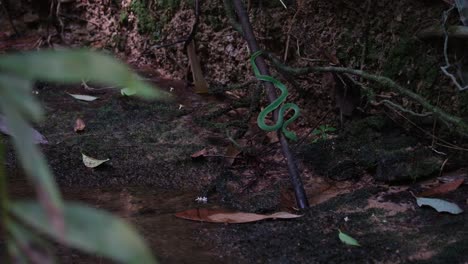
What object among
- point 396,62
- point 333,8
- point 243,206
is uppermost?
point 333,8

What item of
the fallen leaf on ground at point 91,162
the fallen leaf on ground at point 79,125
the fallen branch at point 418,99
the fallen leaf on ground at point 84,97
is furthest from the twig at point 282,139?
the fallen leaf on ground at point 84,97

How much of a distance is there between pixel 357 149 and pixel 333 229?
0.59 m

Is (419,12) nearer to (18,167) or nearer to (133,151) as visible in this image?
(133,151)

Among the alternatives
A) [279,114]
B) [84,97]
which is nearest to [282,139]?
[279,114]

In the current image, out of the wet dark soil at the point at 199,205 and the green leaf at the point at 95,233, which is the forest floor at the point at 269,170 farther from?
the green leaf at the point at 95,233

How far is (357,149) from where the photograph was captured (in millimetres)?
2418

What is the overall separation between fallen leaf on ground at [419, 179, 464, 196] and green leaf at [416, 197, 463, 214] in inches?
3.6

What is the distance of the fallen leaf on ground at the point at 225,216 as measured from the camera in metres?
2.01

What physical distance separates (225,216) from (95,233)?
1.51 m

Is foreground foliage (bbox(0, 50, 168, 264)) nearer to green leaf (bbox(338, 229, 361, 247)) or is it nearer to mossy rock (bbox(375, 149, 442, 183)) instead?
green leaf (bbox(338, 229, 361, 247))

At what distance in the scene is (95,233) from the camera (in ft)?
1.86

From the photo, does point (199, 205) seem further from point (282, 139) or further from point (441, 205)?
point (441, 205)

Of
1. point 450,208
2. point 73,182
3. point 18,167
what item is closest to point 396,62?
point 450,208

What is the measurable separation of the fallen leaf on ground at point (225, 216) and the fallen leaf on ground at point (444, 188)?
19.2 inches
